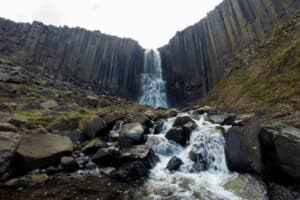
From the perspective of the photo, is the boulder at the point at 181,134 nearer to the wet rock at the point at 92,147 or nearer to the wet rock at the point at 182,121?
the wet rock at the point at 182,121

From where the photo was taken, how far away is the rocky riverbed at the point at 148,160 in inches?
509

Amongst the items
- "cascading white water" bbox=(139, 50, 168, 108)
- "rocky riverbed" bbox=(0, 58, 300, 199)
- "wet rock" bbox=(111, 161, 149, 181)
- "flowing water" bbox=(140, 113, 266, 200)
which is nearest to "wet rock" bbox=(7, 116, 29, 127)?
"rocky riverbed" bbox=(0, 58, 300, 199)

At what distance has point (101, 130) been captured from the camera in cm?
2389

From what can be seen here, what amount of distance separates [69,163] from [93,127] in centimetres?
656

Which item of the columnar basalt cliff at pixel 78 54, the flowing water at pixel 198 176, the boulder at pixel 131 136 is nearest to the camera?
the flowing water at pixel 198 176

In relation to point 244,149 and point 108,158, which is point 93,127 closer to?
point 108,158

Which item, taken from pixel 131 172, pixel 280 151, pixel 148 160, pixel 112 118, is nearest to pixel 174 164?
pixel 148 160

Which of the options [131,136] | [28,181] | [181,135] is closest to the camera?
[28,181]

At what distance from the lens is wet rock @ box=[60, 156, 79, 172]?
17.1 meters

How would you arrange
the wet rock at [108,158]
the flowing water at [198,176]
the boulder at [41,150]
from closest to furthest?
1. the flowing water at [198,176]
2. the boulder at [41,150]
3. the wet rock at [108,158]

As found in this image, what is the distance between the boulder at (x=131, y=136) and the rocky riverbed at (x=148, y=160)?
0.08m

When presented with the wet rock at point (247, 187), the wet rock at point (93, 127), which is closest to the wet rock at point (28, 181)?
the wet rock at point (93, 127)

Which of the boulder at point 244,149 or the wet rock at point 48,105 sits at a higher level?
the wet rock at point 48,105

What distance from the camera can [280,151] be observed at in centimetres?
1316
